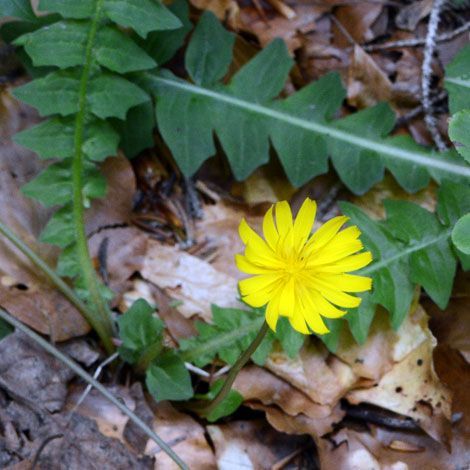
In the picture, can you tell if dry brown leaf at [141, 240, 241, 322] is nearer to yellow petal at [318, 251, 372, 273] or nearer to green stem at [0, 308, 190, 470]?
green stem at [0, 308, 190, 470]

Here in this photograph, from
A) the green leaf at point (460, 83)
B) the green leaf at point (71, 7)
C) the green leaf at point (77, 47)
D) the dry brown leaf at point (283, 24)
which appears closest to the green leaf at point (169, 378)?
the green leaf at point (77, 47)

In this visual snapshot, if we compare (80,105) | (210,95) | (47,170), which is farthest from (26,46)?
(210,95)

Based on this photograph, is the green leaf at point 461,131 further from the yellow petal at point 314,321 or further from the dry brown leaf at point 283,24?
the dry brown leaf at point 283,24

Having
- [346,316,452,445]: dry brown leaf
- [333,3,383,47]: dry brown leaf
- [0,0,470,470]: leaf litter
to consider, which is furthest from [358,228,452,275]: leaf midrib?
[333,3,383,47]: dry brown leaf

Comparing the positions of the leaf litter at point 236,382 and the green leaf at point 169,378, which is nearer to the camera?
the green leaf at point 169,378

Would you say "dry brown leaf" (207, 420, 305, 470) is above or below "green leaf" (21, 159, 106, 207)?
below

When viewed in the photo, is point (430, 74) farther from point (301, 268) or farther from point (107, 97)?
point (301, 268)

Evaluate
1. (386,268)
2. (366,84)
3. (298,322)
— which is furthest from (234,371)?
(366,84)
